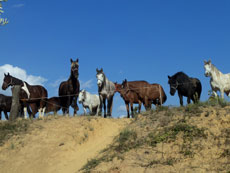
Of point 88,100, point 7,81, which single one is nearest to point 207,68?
point 88,100

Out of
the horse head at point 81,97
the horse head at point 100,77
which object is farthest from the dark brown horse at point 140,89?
the horse head at point 81,97

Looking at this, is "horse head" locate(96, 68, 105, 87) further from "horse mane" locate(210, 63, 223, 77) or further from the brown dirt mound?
"horse mane" locate(210, 63, 223, 77)

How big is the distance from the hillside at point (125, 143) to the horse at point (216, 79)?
452 cm

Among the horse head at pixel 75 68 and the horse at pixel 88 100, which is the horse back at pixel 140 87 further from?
the horse at pixel 88 100

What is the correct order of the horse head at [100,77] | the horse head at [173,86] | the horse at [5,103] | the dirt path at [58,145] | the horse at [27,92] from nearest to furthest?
the dirt path at [58,145] → the horse head at [100,77] → the horse head at [173,86] → the horse at [27,92] → the horse at [5,103]

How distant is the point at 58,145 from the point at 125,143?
389 centimetres

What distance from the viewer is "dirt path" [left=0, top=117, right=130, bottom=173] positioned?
12508mm

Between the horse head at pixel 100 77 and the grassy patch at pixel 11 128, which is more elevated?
the horse head at pixel 100 77

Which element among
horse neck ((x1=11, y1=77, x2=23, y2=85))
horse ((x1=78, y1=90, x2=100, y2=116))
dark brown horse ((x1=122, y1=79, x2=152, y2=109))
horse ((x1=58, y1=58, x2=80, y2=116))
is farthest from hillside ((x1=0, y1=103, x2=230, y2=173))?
horse ((x1=78, y1=90, x2=100, y2=116))

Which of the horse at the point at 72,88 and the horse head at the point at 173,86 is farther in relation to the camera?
the horse at the point at 72,88

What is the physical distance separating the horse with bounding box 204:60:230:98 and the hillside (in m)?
4.52

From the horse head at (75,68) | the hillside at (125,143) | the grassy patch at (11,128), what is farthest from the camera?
the horse head at (75,68)

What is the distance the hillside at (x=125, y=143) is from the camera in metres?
9.57

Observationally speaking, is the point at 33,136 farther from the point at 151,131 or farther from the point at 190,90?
the point at 190,90
